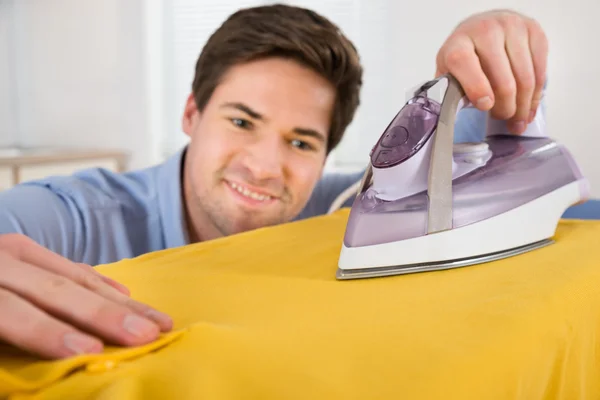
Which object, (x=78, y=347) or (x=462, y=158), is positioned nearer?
(x=78, y=347)

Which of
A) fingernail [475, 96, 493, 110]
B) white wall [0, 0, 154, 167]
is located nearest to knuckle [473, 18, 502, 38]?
fingernail [475, 96, 493, 110]

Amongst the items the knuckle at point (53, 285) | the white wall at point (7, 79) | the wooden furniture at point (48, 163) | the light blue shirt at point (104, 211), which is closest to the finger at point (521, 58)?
the light blue shirt at point (104, 211)

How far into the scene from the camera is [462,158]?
0.77m

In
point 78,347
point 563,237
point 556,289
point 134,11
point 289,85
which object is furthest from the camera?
point 134,11

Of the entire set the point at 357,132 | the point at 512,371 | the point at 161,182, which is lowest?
the point at 357,132

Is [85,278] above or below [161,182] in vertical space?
above

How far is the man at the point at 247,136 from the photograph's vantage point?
32.4 inches

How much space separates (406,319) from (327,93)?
0.95 m

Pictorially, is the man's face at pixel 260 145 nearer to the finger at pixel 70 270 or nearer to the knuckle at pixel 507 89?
the knuckle at pixel 507 89

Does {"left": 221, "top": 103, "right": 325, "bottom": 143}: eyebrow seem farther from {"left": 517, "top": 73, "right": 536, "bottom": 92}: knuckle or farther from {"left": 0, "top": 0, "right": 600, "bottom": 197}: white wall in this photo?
{"left": 0, "top": 0, "right": 600, "bottom": 197}: white wall

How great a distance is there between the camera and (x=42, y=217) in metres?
1.04

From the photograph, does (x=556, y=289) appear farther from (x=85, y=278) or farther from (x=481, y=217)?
(x=85, y=278)

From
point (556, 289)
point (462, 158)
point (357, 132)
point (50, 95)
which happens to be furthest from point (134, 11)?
point (556, 289)

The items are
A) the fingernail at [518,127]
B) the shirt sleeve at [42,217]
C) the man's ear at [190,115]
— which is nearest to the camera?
the fingernail at [518,127]
